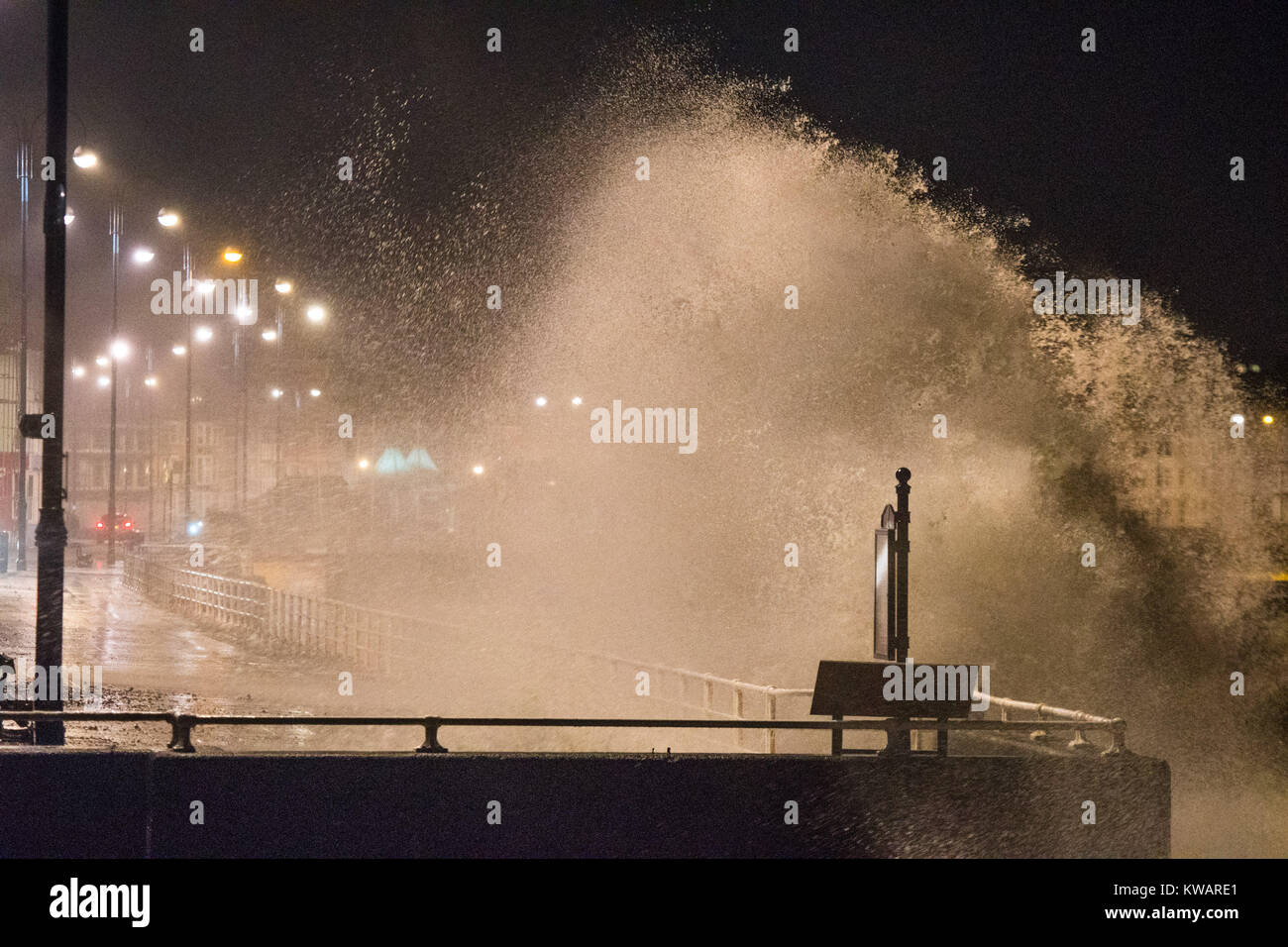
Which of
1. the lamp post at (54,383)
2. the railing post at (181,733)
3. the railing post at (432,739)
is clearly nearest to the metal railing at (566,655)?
the railing post at (181,733)

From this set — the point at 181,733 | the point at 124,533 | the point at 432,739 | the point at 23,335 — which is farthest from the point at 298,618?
the point at 124,533

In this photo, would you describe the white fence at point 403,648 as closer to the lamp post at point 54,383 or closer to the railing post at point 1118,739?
the railing post at point 1118,739

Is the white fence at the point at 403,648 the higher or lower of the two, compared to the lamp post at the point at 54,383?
lower

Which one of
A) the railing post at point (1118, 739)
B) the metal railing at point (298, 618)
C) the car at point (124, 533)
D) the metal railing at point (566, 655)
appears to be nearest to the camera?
the railing post at point (1118, 739)

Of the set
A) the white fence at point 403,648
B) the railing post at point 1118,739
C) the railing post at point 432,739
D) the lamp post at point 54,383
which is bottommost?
the white fence at point 403,648

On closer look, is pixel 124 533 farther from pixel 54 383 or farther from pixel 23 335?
pixel 54 383

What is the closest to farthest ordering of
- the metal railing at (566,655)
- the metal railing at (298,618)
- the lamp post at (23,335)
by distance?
the metal railing at (566,655), the metal railing at (298,618), the lamp post at (23,335)

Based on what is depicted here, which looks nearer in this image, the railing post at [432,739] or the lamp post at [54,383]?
the railing post at [432,739]

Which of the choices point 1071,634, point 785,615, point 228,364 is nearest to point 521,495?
point 228,364

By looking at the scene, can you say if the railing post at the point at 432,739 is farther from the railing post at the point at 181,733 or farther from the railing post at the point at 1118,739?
the railing post at the point at 1118,739

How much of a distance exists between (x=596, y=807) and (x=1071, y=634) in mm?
23390

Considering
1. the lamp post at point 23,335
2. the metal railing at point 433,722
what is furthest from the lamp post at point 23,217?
the metal railing at point 433,722

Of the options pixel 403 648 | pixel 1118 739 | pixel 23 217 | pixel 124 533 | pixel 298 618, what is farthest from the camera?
pixel 124 533
